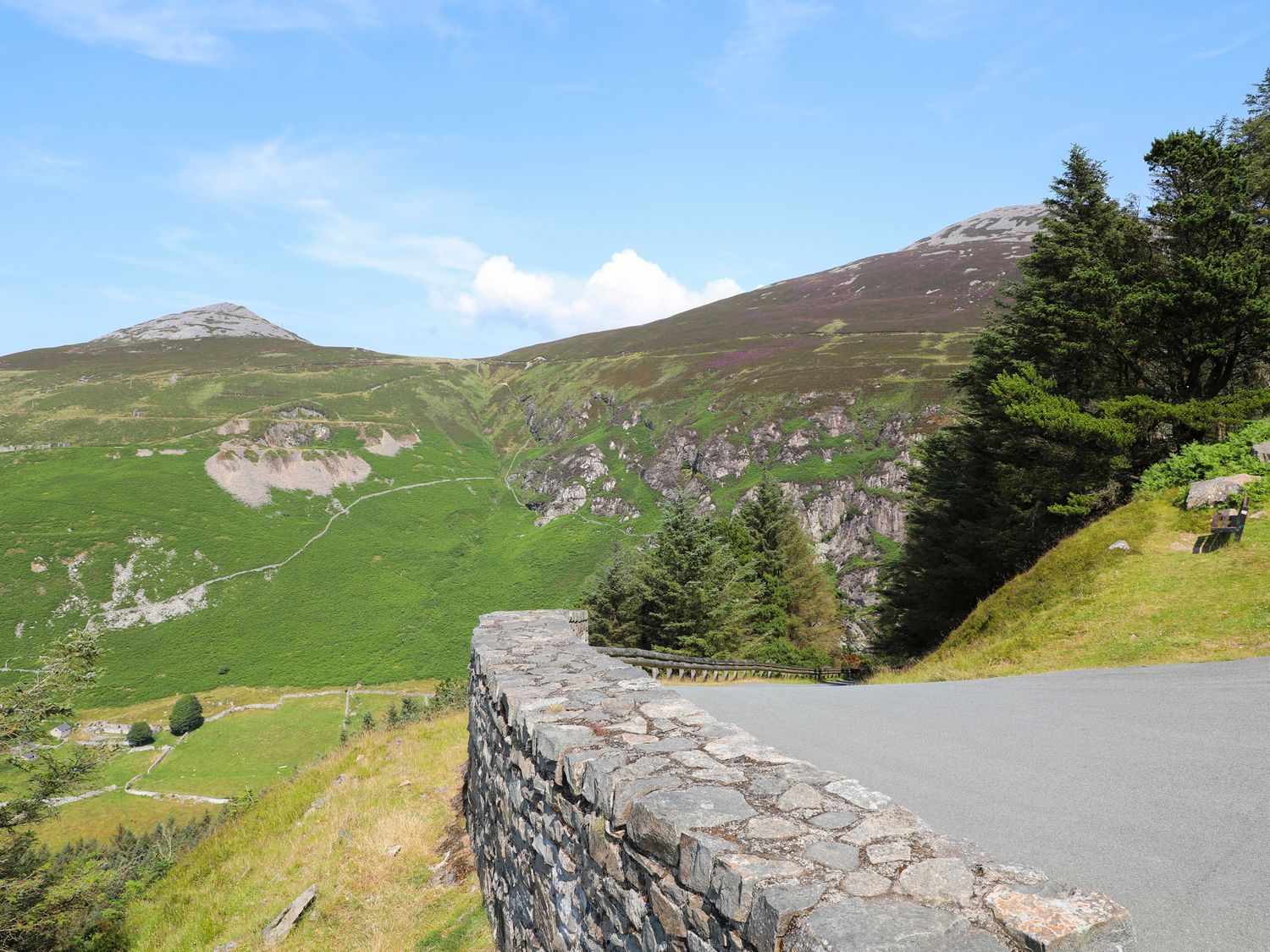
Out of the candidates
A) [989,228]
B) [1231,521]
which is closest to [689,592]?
[1231,521]

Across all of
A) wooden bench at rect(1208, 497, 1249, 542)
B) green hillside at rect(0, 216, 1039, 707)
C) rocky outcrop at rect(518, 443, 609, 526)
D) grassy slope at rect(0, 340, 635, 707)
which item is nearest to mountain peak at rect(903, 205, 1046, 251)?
green hillside at rect(0, 216, 1039, 707)

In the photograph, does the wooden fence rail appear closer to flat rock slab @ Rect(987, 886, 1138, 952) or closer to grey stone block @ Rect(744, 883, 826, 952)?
grey stone block @ Rect(744, 883, 826, 952)

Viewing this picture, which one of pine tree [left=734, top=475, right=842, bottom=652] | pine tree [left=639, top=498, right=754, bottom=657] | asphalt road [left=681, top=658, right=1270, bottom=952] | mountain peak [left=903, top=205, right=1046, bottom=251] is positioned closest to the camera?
asphalt road [left=681, top=658, right=1270, bottom=952]

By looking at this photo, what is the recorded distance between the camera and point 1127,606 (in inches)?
550

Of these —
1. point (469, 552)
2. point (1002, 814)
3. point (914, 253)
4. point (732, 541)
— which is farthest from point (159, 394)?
point (914, 253)

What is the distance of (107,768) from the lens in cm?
3544

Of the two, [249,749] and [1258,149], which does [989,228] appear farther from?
[249,749]

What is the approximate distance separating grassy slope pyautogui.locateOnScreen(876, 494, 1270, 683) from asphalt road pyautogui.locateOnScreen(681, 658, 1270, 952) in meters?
1.56

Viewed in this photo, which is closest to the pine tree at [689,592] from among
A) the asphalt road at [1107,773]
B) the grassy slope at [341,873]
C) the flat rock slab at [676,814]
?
the grassy slope at [341,873]

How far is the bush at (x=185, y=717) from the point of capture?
3794 centimetres

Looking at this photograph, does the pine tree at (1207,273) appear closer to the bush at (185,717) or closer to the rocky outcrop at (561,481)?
the bush at (185,717)

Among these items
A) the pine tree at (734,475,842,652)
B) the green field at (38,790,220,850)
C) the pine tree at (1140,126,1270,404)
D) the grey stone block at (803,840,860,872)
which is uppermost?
the pine tree at (1140,126,1270,404)

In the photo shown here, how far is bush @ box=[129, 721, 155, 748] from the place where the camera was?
36719mm

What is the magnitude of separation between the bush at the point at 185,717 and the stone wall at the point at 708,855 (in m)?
41.2
